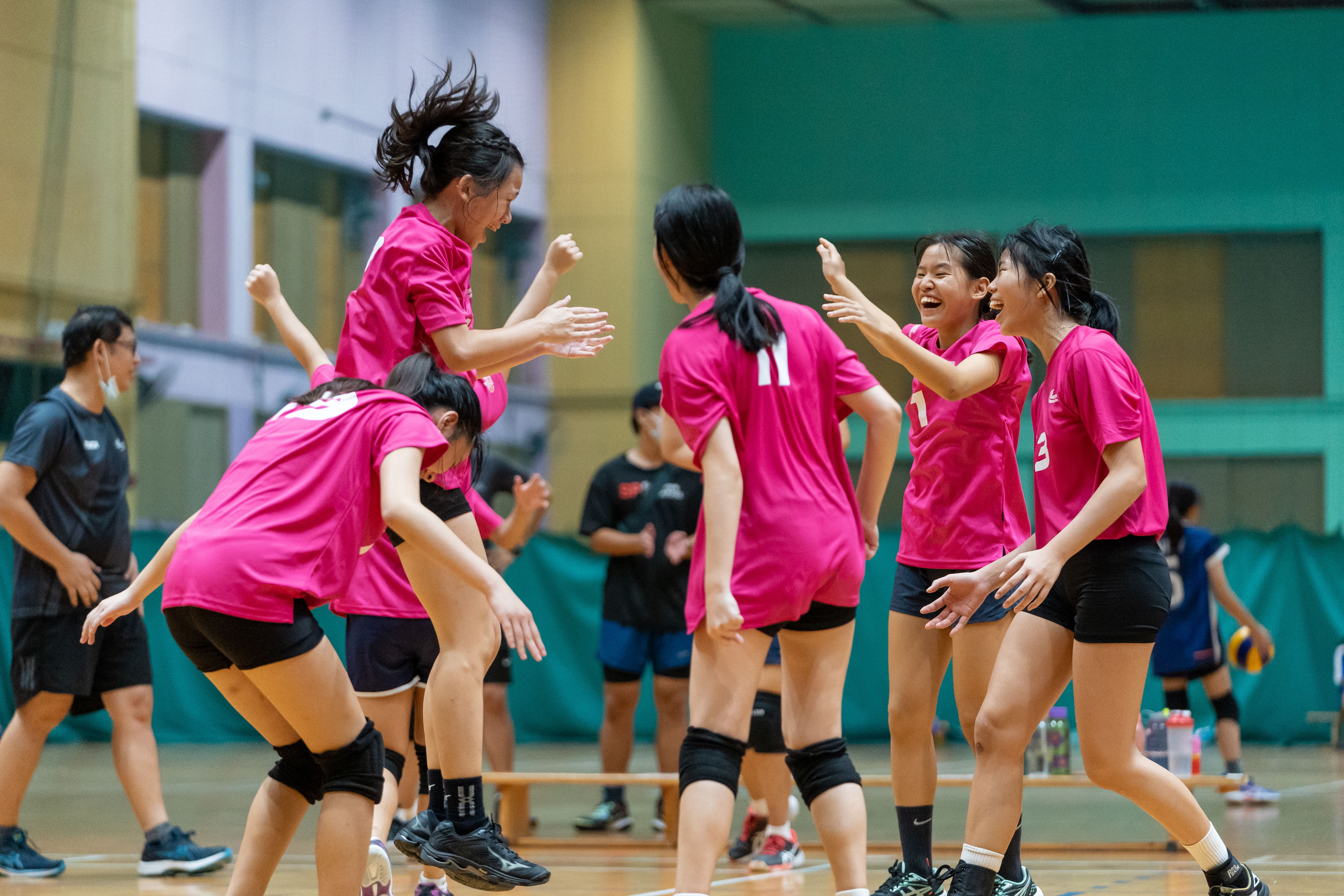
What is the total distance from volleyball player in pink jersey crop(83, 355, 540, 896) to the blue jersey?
20.4ft

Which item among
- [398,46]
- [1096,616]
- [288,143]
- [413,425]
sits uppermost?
[398,46]

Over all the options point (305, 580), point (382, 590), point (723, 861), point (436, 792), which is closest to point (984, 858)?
point (436, 792)

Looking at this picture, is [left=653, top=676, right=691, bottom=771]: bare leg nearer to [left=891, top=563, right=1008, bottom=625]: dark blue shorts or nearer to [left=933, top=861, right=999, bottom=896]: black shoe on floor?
[left=891, top=563, right=1008, bottom=625]: dark blue shorts

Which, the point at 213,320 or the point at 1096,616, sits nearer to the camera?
the point at 1096,616

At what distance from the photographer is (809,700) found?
3848 millimetres

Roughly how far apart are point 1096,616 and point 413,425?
1719 mm

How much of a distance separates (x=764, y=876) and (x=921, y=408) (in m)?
2.01

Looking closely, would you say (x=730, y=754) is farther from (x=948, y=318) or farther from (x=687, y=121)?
(x=687, y=121)

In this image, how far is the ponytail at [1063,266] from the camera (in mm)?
3979

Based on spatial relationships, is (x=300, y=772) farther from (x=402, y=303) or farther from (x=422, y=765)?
(x=422, y=765)

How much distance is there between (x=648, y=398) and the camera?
710 centimetres

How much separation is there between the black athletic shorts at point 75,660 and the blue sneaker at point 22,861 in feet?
1.62

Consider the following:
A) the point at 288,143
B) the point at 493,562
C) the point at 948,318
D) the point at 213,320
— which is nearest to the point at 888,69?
the point at 288,143

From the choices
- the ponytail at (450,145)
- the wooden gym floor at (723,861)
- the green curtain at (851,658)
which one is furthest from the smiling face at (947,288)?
the green curtain at (851,658)
